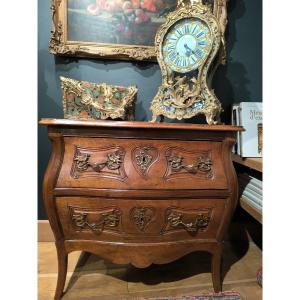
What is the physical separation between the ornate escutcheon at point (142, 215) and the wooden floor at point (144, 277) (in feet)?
1.19

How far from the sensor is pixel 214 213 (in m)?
1.03

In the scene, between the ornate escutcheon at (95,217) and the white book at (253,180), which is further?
the white book at (253,180)

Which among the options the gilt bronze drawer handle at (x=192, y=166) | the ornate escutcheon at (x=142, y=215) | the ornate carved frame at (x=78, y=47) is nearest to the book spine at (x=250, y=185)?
the gilt bronze drawer handle at (x=192, y=166)

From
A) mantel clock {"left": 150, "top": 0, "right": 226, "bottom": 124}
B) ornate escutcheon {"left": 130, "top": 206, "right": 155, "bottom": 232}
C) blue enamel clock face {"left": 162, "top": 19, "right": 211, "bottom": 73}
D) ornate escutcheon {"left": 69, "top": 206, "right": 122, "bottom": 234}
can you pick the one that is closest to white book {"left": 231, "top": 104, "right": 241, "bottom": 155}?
mantel clock {"left": 150, "top": 0, "right": 226, "bottom": 124}

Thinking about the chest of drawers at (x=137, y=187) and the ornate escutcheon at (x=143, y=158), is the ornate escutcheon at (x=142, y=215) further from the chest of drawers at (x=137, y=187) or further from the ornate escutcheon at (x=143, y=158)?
the ornate escutcheon at (x=143, y=158)

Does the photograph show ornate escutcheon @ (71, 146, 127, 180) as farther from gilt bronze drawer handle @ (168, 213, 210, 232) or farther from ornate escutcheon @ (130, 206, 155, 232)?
gilt bronze drawer handle @ (168, 213, 210, 232)

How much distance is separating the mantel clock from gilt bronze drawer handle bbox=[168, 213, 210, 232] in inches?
16.7

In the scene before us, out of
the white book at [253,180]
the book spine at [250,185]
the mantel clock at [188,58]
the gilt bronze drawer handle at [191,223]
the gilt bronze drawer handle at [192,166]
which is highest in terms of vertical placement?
the mantel clock at [188,58]

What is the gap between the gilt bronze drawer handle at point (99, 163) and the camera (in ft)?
3.20

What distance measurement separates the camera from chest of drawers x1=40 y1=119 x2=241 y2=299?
0.97 metres

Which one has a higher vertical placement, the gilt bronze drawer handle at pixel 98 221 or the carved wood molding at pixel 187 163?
the carved wood molding at pixel 187 163
